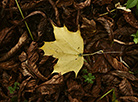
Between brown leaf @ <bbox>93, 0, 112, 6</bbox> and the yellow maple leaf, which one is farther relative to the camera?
brown leaf @ <bbox>93, 0, 112, 6</bbox>

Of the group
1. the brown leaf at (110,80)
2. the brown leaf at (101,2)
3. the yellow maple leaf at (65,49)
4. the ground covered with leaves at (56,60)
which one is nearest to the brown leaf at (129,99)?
the ground covered with leaves at (56,60)

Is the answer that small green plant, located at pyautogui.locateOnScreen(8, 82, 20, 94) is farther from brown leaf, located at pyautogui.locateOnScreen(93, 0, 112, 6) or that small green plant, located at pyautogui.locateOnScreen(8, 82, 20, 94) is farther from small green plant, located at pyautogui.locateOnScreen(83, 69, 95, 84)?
brown leaf, located at pyautogui.locateOnScreen(93, 0, 112, 6)

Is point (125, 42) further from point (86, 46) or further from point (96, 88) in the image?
point (96, 88)

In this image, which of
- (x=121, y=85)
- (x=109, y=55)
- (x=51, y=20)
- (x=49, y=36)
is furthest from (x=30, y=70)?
(x=121, y=85)

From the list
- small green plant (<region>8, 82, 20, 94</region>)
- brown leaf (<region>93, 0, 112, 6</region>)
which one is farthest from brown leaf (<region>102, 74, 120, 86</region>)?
small green plant (<region>8, 82, 20, 94</region>)

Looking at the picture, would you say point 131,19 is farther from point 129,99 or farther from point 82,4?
point 129,99

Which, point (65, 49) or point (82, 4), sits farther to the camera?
point (82, 4)

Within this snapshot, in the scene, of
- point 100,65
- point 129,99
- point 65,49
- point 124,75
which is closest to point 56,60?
point 65,49
